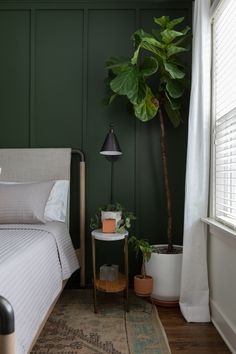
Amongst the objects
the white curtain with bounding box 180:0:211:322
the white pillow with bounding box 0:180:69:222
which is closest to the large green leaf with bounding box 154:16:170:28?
the white curtain with bounding box 180:0:211:322

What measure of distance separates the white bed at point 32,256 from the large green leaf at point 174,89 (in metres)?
1.07

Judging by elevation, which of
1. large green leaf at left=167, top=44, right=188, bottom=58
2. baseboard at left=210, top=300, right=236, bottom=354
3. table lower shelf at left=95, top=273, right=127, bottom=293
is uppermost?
large green leaf at left=167, top=44, right=188, bottom=58

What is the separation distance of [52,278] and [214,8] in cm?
212

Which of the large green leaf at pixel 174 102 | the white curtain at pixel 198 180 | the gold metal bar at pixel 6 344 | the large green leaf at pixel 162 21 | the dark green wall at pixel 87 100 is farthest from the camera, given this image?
the dark green wall at pixel 87 100

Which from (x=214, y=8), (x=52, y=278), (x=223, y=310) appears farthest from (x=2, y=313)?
(x=214, y=8)

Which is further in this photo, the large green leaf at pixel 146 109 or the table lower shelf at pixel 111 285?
the large green leaf at pixel 146 109

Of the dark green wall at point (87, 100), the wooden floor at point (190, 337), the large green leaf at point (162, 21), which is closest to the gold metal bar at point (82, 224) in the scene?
the dark green wall at point (87, 100)

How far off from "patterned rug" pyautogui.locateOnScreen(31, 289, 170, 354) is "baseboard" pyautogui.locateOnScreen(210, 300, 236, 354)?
368 millimetres

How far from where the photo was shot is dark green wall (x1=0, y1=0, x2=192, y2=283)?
3121 millimetres

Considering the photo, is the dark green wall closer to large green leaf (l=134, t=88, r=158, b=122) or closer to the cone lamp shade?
the cone lamp shade

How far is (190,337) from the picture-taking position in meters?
2.10

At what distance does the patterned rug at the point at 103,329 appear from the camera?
1.94 meters

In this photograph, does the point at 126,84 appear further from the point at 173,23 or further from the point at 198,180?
the point at 198,180

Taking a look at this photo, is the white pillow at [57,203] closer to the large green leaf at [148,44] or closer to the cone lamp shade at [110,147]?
the cone lamp shade at [110,147]
